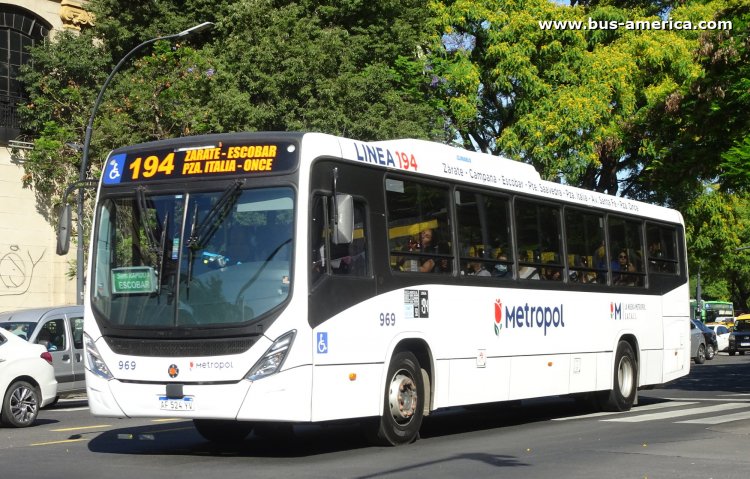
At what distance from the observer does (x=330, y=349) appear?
11.2 meters

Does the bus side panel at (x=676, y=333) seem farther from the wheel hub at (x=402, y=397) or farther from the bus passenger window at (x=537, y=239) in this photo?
the wheel hub at (x=402, y=397)

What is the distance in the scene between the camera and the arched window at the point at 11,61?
3350 centimetres

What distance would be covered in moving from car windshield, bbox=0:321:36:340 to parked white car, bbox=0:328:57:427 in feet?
12.6

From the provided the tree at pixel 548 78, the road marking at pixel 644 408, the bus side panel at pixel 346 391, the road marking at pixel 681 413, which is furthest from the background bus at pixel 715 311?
the bus side panel at pixel 346 391

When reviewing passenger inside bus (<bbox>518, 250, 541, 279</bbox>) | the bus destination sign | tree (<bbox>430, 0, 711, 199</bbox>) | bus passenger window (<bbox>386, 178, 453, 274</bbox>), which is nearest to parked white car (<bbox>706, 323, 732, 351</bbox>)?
tree (<bbox>430, 0, 711, 199</bbox>)

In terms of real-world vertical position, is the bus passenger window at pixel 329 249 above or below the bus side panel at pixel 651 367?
above

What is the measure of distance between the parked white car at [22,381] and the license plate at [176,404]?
19.3ft

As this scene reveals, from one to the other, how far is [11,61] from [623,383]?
73.2 ft

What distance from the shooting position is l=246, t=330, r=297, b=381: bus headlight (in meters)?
10.8

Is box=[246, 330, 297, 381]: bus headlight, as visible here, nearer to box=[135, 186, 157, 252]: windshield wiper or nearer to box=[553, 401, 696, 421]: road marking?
box=[135, 186, 157, 252]: windshield wiper

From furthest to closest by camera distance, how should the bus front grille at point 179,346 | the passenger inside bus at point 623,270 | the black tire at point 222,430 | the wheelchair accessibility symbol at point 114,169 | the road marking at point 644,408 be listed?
the passenger inside bus at point 623,270 < the road marking at point 644,408 < the black tire at point 222,430 < the wheelchair accessibility symbol at point 114,169 < the bus front grille at point 179,346

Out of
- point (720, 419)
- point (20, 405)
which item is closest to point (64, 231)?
point (20, 405)

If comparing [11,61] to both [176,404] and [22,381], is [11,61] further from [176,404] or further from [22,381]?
[176,404]

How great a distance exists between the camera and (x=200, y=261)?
1117cm
